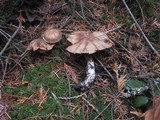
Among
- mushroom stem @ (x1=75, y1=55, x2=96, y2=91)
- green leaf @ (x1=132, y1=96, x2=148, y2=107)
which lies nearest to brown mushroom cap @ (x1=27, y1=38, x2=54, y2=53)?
mushroom stem @ (x1=75, y1=55, x2=96, y2=91)

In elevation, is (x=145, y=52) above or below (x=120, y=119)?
above

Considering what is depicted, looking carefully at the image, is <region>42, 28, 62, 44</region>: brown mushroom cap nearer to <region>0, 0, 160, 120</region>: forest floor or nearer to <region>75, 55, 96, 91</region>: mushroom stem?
<region>0, 0, 160, 120</region>: forest floor

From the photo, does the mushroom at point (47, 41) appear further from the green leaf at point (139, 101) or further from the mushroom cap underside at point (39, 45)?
the green leaf at point (139, 101)

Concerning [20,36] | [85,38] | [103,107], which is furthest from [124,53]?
[20,36]

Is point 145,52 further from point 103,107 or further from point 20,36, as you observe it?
point 20,36

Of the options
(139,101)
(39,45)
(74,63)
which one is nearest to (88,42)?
(74,63)

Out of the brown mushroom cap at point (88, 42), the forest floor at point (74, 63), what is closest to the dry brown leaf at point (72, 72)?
the forest floor at point (74, 63)

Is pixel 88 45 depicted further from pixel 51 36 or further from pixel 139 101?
pixel 139 101
